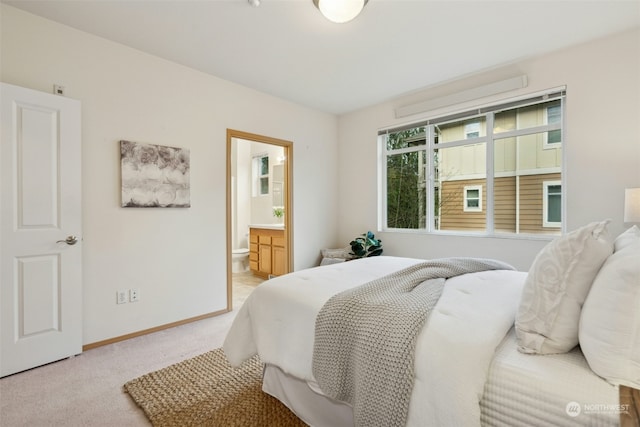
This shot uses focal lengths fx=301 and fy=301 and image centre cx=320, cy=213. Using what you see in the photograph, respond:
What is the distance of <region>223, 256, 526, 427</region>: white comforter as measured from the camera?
3.11 ft

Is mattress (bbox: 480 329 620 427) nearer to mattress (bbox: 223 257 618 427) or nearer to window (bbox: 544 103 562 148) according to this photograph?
mattress (bbox: 223 257 618 427)

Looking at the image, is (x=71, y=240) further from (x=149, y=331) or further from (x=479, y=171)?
(x=479, y=171)

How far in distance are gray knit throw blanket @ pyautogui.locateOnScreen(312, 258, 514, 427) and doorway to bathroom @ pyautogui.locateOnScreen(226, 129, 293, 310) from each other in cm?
279

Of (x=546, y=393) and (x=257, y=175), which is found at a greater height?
(x=257, y=175)

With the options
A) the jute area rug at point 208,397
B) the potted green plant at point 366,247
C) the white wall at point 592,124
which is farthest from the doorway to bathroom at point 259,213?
the white wall at point 592,124

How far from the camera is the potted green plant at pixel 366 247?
4.05 meters

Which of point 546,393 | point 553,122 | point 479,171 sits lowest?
point 546,393

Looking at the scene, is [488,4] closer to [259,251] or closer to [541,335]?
[541,335]

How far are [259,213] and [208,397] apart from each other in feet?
14.2

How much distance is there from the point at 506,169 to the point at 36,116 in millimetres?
4282

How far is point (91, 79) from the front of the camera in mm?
2520

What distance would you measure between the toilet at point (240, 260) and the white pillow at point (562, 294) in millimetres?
4818

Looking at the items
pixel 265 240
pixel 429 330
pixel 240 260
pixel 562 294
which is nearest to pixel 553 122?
pixel 562 294

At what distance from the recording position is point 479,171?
3.52m
